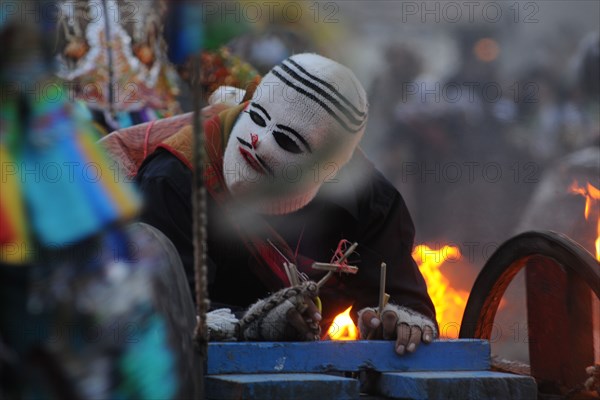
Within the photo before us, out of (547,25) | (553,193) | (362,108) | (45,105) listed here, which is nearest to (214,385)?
(45,105)

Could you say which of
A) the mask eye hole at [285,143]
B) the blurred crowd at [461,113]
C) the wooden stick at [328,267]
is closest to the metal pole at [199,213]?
the wooden stick at [328,267]

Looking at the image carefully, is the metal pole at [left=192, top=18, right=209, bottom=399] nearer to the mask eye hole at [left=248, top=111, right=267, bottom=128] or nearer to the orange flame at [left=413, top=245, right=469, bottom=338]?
the mask eye hole at [left=248, top=111, right=267, bottom=128]

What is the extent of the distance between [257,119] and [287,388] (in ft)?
5.42

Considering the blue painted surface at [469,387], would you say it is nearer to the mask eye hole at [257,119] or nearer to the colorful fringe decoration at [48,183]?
the colorful fringe decoration at [48,183]

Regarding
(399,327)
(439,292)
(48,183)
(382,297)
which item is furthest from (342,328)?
(48,183)

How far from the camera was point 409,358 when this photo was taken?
307 cm

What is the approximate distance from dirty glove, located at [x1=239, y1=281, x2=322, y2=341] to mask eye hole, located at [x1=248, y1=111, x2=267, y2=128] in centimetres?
97

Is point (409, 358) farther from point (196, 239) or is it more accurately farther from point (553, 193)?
point (553, 193)

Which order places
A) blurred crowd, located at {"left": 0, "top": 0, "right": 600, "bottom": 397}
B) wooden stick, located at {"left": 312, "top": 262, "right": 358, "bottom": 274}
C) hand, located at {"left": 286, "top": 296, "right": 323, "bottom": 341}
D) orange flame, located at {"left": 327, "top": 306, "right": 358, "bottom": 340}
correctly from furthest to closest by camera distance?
blurred crowd, located at {"left": 0, "top": 0, "right": 600, "bottom": 397}
orange flame, located at {"left": 327, "top": 306, "right": 358, "bottom": 340}
wooden stick, located at {"left": 312, "top": 262, "right": 358, "bottom": 274}
hand, located at {"left": 286, "top": 296, "right": 323, "bottom": 341}

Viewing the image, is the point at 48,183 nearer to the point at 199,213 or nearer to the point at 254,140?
the point at 199,213

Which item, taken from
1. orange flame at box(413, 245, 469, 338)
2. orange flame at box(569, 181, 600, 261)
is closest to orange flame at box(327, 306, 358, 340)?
orange flame at box(413, 245, 469, 338)

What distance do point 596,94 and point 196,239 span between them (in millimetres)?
11488

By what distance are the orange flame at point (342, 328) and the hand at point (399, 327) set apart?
968mm

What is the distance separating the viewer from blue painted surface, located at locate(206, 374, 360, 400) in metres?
2.55
